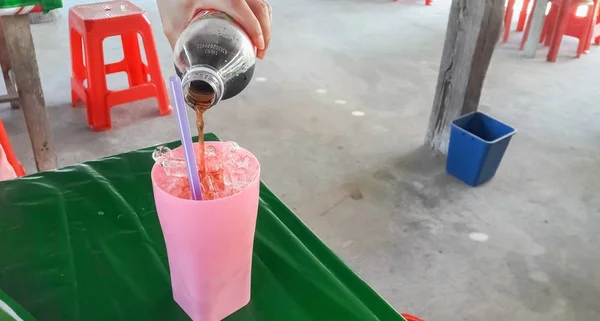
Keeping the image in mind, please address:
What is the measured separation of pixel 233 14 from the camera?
673 millimetres

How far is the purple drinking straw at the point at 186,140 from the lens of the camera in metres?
0.53

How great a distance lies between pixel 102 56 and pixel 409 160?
4.50ft

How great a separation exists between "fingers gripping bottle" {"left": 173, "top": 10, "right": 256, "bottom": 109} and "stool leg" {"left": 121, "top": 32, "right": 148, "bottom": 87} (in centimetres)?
192

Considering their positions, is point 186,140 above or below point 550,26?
above

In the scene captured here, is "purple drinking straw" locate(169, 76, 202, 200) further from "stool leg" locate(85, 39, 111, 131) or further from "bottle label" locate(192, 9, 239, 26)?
"stool leg" locate(85, 39, 111, 131)

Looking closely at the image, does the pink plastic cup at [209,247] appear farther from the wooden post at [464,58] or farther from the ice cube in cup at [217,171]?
the wooden post at [464,58]

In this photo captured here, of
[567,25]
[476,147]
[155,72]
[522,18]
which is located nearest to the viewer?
[476,147]

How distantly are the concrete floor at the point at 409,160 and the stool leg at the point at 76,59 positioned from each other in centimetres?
14

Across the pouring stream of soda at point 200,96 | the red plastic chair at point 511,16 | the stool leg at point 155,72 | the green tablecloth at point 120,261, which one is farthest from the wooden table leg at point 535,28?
the pouring stream of soda at point 200,96

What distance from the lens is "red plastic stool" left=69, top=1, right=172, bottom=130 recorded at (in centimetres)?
223

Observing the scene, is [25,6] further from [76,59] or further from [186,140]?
[186,140]

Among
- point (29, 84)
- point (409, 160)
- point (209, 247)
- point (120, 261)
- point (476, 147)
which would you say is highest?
point (209, 247)

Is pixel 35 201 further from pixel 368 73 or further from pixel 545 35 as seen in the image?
pixel 545 35

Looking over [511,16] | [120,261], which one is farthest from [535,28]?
[120,261]
